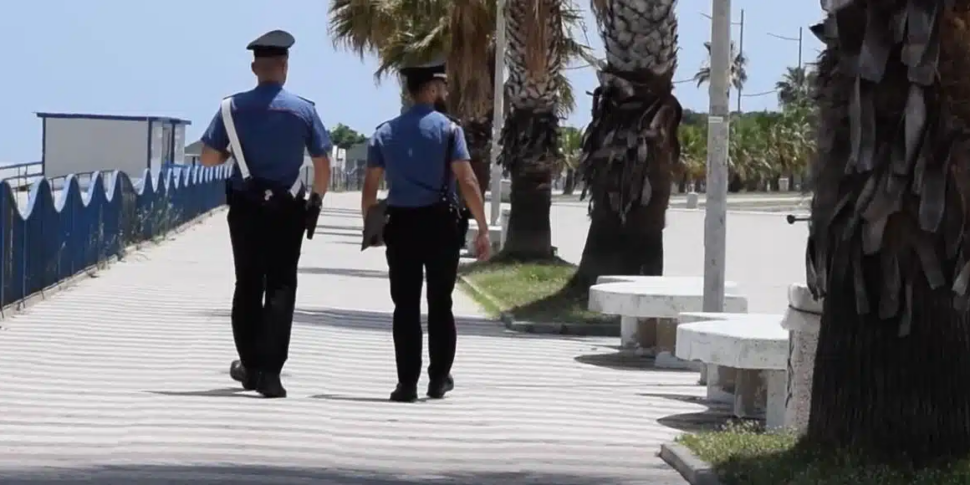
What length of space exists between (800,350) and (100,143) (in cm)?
4529

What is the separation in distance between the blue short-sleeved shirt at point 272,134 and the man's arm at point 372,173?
0.24m

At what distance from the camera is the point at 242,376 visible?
11.0 m

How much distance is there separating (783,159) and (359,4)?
A: 2833 inches

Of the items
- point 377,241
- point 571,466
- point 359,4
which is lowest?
point 571,466

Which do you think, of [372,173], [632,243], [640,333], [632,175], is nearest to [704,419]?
[372,173]

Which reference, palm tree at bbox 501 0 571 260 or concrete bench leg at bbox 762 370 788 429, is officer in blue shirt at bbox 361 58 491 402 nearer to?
concrete bench leg at bbox 762 370 788 429

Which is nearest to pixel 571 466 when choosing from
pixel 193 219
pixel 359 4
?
pixel 193 219

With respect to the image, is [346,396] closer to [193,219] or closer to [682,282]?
[682,282]

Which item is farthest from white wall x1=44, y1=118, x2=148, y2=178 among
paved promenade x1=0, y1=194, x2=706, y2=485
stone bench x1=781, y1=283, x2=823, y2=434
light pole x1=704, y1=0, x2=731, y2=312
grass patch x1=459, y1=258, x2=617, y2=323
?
stone bench x1=781, y1=283, x2=823, y2=434

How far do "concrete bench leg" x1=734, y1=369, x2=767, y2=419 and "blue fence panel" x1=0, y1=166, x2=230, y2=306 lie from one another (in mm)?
3487

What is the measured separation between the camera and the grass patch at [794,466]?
751 cm

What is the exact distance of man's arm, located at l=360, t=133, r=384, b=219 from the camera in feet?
35.4

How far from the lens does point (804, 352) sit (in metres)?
9.30

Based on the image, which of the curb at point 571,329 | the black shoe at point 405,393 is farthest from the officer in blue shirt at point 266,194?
the curb at point 571,329
